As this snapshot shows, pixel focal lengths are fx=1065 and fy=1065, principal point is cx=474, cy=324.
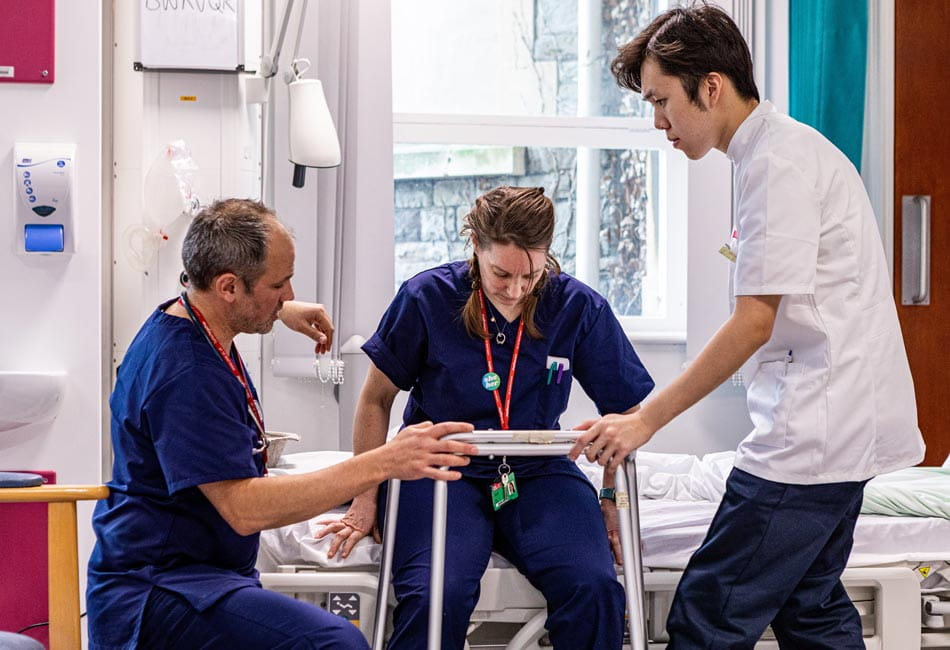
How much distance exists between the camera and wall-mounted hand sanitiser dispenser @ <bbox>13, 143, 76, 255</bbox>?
96.8 inches

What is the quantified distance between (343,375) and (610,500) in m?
1.28

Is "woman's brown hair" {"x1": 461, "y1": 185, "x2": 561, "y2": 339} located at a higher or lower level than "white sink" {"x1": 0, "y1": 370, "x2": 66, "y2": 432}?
higher

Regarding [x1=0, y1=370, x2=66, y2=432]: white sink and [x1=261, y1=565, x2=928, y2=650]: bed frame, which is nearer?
[x1=261, y1=565, x2=928, y2=650]: bed frame

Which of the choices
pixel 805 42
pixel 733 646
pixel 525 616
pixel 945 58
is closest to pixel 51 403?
pixel 525 616

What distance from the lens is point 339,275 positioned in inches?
129

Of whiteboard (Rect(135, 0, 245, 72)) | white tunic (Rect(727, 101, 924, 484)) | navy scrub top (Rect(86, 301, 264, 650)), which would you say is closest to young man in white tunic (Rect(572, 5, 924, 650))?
white tunic (Rect(727, 101, 924, 484))

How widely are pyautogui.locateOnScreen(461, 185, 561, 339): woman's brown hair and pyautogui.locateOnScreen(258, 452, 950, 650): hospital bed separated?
19.8 inches

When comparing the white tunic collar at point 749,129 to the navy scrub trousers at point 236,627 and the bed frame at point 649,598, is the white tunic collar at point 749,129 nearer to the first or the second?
the bed frame at point 649,598

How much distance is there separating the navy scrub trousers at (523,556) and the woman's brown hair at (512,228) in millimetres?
338

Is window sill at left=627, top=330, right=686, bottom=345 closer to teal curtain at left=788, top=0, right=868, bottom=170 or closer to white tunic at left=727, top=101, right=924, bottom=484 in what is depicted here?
teal curtain at left=788, top=0, right=868, bottom=170

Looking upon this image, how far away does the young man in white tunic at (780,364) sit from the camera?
5.92 ft

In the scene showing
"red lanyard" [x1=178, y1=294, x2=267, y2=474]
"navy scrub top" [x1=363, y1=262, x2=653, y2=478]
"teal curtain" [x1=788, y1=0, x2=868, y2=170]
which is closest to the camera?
"red lanyard" [x1=178, y1=294, x2=267, y2=474]

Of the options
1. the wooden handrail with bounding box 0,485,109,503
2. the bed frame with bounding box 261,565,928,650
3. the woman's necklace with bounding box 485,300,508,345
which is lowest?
the bed frame with bounding box 261,565,928,650

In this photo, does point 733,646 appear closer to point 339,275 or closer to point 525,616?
point 525,616
